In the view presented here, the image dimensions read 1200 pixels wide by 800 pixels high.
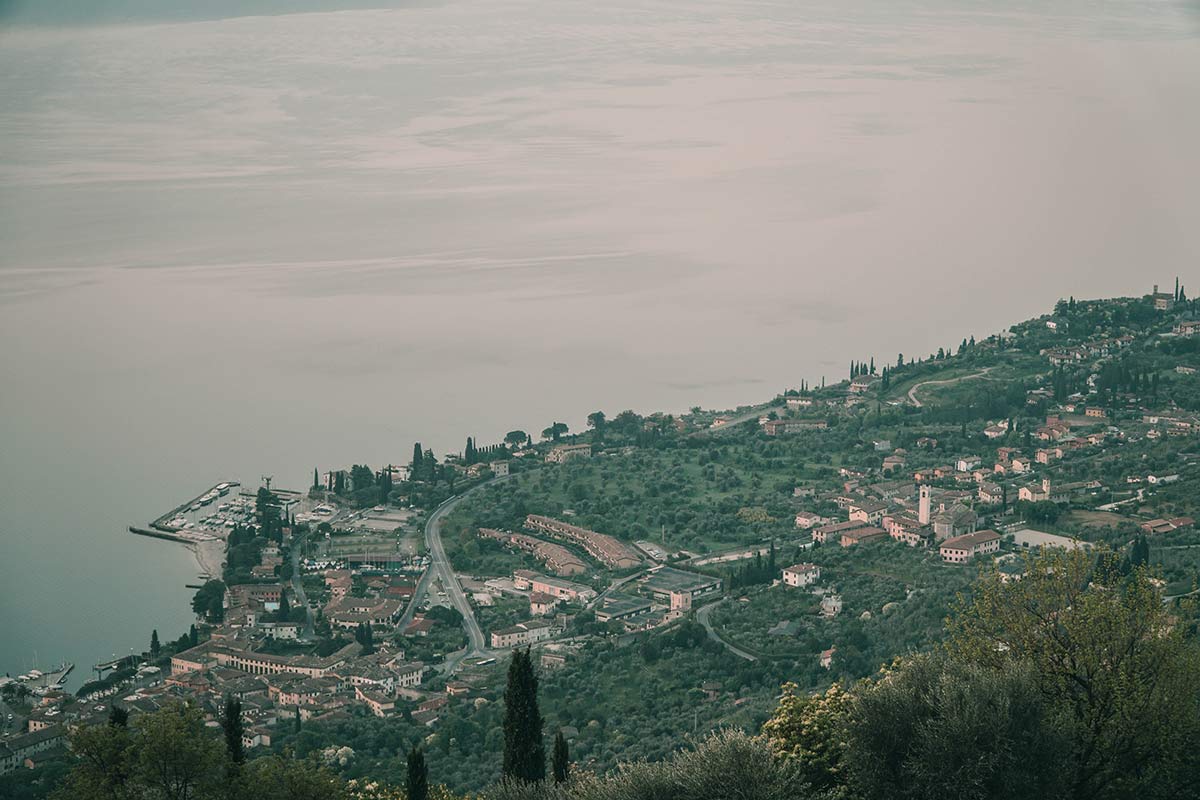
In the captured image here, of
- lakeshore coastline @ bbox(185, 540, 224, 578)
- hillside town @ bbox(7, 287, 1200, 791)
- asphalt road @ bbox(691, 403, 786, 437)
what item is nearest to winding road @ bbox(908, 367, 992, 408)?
hillside town @ bbox(7, 287, 1200, 791)

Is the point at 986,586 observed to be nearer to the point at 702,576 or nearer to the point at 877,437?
the point at 702,576

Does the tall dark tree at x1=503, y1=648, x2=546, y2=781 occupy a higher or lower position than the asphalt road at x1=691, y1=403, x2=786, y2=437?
lower

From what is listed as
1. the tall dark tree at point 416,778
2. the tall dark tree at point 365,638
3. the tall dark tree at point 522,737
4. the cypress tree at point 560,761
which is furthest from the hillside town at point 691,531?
the tall dark tree at point 416,778

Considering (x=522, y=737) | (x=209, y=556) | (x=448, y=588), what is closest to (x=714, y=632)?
(x=448, y=588)

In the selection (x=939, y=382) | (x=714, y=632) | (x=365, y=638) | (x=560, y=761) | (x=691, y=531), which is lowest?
(x=714, y=632)

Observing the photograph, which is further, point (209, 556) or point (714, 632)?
point (209, 556)

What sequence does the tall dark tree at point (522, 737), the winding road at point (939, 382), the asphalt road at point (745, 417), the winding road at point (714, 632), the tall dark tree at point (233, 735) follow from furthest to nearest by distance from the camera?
the winding road at point (939, 382) < the asphalt road at point (745, 417) < the winding road at point (714, 632) < the tall dark tree at point (522, 737) < the tall dark tree at point (233, 735)

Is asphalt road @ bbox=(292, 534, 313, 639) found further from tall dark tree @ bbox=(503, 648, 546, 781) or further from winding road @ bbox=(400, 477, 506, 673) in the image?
tall dark tree @ bbox=(503, 648, 546, 781)

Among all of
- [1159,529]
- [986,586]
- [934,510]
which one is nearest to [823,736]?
[986,586]

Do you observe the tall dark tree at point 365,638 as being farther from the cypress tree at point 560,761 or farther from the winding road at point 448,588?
the cypress tree at point 560,761

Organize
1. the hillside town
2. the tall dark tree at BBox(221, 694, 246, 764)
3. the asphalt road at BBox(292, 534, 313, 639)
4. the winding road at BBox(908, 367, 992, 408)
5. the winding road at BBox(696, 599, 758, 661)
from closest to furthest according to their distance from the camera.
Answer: the tall dark tree at BBox(221, 694, 246, 764)
the hillside town
the winding road at BBox(696, 599, 758, 661)
the asphalt road at BBox(292, 534, 313, 639)
the winding road at BBox(908, 367, 992, 408)

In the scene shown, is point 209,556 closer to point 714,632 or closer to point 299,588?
point 299,588
